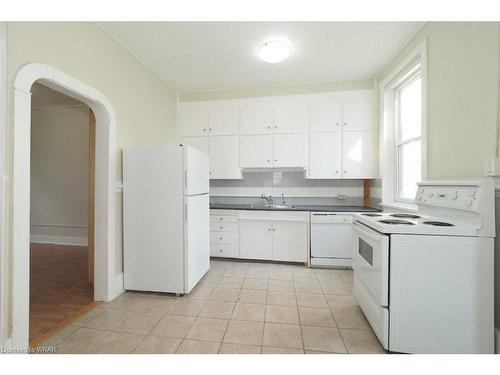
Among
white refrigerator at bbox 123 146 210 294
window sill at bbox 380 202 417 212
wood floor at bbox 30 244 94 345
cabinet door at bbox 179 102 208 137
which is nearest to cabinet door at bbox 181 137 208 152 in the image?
cabinet door at bbox 179 102 208 137

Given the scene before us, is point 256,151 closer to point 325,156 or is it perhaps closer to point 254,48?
point 325,156

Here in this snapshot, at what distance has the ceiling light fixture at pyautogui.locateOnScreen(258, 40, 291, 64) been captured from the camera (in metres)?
2.38

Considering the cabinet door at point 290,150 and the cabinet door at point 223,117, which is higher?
the cabinet door at point 223,117

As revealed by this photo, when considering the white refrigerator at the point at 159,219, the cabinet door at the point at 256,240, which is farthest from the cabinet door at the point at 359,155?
the white refrigerator at the point at 159,219

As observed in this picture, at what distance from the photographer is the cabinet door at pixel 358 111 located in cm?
322

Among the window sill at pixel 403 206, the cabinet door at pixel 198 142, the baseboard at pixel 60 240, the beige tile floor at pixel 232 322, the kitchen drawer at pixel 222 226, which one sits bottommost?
the beige tile floor at pixel 232 322

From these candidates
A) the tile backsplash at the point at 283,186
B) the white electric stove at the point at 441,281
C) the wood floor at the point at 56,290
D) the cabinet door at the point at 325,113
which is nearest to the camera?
the white electric stove at the point at 441,281

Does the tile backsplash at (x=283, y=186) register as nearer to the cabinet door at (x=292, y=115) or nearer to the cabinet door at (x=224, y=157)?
the cabinet door at (x=224, y=157)

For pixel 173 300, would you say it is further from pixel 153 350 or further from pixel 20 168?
pixel 20 168

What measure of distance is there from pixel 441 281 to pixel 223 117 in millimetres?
3174

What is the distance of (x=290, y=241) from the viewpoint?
3.16 metres

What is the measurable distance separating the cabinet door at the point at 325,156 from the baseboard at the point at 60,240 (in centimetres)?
440

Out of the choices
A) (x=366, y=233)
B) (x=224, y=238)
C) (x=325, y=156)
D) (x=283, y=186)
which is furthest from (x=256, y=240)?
(x=366, y=233)

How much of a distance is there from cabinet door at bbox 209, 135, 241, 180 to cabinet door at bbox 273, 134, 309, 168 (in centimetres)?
62
